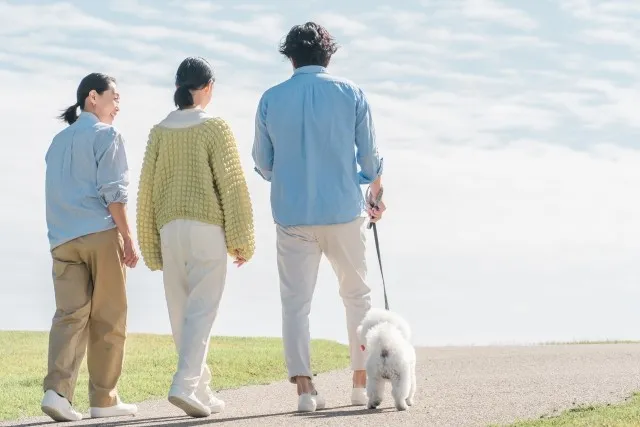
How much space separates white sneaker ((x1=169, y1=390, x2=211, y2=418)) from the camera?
685 centimetres

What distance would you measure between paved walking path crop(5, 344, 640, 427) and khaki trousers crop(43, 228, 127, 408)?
0.36 m

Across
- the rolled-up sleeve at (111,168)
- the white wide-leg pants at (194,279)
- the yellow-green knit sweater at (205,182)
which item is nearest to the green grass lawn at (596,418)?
the white wide-leg pants at (194,279)

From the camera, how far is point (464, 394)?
859 cm

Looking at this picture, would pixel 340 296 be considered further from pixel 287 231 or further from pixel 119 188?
pixel 119 188

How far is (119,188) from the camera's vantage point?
7.41 metres

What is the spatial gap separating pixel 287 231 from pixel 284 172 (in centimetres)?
42

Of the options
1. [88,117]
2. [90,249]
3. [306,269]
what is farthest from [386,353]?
[88,117]

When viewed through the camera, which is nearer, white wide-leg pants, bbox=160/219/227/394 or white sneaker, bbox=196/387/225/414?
white wide-leg pants, bbox=160/219/227/394

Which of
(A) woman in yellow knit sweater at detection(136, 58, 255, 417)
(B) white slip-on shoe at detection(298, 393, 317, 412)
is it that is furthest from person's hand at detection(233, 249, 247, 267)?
(B) white slip-on shoe at detection(298, 393, 317, 412)

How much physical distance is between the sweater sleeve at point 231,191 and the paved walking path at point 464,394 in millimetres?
1199

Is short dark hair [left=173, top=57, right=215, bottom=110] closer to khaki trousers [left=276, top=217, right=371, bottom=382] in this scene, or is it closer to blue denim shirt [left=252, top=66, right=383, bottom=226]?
blue denim shirt [left=252, top=66, right=383, bottom=226]

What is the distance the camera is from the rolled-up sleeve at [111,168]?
7.41 metres

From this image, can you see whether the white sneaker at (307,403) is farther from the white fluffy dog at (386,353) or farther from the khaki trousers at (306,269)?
the white fluffy dog at (386,353)

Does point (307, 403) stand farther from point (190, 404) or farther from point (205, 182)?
point (205, 182)
